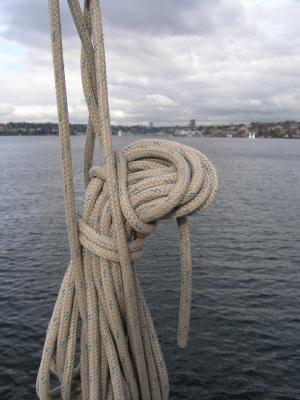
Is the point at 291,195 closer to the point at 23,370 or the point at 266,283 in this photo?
the point at 266,283

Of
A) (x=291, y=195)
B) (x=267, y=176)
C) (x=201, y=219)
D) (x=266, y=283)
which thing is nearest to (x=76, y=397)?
(x=266, y=283)

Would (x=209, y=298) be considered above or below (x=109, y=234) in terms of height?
below

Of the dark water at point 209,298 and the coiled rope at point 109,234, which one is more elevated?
the coiled rope at point 109,234

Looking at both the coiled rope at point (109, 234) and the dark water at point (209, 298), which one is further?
the dark water at point (209, 298)

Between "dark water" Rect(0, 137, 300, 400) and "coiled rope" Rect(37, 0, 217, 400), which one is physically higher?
"coiled rope" Rect(37, 0, 217, 400)

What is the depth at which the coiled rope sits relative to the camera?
2877mm

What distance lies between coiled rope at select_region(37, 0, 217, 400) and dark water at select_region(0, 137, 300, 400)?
324 inches

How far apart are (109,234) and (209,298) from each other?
43.8 feet

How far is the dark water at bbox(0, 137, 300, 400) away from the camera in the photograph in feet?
37.4

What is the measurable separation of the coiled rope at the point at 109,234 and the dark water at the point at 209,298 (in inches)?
324

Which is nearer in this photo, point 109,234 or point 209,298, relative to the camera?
point 109,234

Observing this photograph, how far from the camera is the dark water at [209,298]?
11.4m

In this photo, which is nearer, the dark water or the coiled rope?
the coiled rope

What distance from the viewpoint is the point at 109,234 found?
309cm
